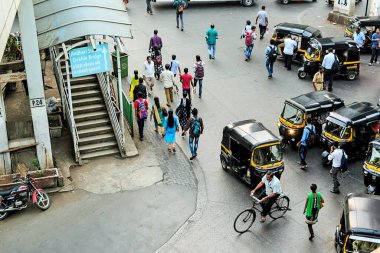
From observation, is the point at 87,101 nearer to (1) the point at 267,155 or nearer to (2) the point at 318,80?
(1) the point at 267,155

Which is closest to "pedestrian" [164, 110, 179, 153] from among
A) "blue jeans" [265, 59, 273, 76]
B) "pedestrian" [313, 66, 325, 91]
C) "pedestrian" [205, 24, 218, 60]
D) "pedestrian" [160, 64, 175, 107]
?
"pedestrian" [160, 64, 175, 107]

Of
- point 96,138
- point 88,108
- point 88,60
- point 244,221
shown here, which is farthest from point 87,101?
point 244,221

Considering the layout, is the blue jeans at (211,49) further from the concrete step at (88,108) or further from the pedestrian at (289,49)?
the concrete step at (88,108)

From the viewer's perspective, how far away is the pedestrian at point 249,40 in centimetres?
2314

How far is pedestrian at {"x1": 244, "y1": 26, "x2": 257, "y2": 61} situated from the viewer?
23.1 metres

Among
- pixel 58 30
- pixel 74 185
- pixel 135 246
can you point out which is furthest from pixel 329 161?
pixel 58 30

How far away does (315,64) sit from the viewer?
70.7ft

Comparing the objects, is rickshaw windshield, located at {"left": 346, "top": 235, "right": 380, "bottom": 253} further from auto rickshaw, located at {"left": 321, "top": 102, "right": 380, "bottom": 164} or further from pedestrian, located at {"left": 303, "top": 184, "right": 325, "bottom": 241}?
auto rickshaw, located at {"left": 321, "top": 102, "right": 380, "bottom": 164}

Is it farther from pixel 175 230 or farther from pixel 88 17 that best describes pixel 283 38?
pixel 175 230

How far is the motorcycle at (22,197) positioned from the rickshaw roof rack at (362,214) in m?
7.67

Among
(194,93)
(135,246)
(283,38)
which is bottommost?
(135,246)

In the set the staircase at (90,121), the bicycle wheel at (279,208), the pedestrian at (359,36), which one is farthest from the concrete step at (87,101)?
the pedestrian at (359,36)

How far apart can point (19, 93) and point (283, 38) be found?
476 inches

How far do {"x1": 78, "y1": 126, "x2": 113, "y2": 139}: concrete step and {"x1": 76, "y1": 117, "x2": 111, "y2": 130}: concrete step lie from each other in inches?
4.0
